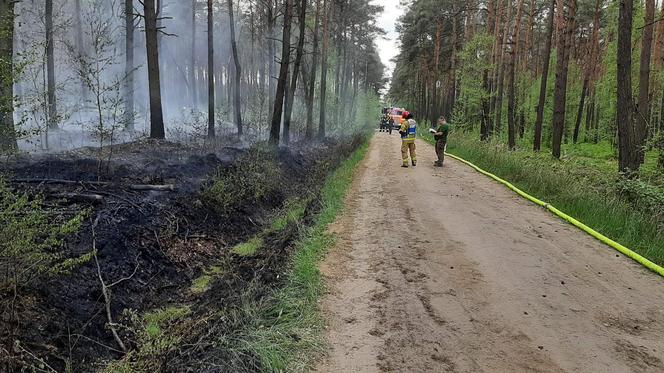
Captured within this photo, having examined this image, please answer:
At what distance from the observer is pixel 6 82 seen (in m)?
5.54

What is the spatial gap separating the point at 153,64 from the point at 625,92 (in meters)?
13.4

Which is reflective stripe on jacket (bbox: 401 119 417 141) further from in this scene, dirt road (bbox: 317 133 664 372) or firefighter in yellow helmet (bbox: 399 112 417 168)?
dirt road (bbox: 317 133 664 372)

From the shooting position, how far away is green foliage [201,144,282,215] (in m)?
9.27

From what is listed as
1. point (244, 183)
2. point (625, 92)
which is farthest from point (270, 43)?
point (625, 92)

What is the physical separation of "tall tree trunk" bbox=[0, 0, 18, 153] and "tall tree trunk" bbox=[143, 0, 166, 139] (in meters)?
5.18

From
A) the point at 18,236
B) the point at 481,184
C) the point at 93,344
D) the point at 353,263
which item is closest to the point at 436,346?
the point at 353,263

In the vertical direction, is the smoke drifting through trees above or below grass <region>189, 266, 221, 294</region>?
above

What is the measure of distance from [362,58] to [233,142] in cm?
4044

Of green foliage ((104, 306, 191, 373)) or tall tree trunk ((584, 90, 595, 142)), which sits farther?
tall tree trunk ((584, 90, 595, 142))

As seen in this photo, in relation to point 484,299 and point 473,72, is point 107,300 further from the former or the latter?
point 473,72

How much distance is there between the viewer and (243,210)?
32.3 feet

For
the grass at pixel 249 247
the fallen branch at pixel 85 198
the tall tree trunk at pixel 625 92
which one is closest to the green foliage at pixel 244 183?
the grass at pixel 249 247

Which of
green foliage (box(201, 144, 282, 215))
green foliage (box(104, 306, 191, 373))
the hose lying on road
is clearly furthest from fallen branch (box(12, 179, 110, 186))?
the hose lying on road

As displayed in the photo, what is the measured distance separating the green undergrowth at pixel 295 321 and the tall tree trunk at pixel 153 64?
32.7 ft
